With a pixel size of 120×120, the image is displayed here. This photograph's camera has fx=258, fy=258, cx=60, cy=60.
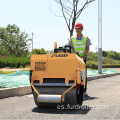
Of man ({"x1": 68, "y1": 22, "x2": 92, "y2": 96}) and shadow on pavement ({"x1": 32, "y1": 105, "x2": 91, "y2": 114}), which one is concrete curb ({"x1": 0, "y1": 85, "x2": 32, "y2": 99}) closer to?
shadow on pavement ({"x1": 32, "y1": 105, "x2": 91, "y2": 114})

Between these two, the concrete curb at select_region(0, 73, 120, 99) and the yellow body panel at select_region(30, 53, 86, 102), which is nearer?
the yellow body panel at select_region(30, 53, 86, 102)

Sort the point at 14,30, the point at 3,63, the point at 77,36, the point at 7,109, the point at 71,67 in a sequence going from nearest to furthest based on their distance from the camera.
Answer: the point at 71,67 → the point at 7,109 → the point at 77,36 → the point at 3,63 → the point at 14,30

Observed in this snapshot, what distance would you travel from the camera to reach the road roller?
5.64 m

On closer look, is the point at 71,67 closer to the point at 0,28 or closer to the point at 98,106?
the point at 98,106

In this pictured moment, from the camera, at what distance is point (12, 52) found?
63.5m

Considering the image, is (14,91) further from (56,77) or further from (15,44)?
(15,44)

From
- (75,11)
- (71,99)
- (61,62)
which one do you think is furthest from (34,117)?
(75,11)

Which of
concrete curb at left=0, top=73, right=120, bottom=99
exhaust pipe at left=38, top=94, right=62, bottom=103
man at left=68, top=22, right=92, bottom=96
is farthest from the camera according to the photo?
concrete curb at left=0, top=73, right=120, bottom=99

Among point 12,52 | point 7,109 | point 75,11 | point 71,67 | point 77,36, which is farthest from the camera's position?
point 12,52

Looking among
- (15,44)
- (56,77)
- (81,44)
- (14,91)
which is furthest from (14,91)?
(15,44)

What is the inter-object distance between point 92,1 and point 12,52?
4416cm

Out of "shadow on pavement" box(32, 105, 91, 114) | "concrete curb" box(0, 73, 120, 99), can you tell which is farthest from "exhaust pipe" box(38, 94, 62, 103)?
"concrete curb" box(0, 73, 120, 99)

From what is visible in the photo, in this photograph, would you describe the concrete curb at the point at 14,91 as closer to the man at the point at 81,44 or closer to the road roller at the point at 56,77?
the man at the point at 81,44

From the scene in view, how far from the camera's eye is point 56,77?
18.7 feet
